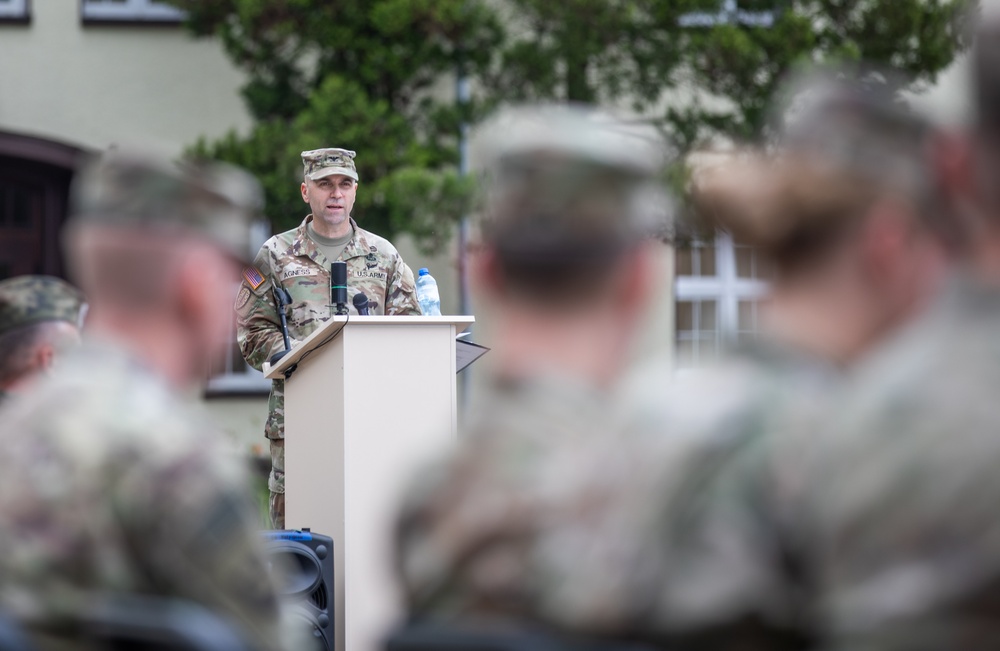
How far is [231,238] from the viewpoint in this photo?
2.40 metres

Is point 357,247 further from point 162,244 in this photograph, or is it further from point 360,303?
point 162,244

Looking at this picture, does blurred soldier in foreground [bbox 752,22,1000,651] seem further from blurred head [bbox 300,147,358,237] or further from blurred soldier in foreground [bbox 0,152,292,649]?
blurred head [bbox 300,147,358,237]

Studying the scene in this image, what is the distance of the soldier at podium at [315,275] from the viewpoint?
6023 mm

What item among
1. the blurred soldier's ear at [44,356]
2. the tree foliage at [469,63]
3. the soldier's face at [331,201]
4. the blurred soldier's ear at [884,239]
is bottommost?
the blurred soldier's ear at [44,356]

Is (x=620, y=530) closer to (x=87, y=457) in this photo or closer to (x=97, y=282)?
(x=87, y=457)

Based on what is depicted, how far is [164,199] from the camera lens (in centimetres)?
236

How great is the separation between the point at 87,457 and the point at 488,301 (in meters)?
0.63

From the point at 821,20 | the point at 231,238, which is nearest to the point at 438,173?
the point at 821,20

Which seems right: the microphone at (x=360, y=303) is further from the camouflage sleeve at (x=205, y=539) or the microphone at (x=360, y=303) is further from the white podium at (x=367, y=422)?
the camouflage sleeve at (x=205, y=539)

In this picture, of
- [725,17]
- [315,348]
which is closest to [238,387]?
[725,17]

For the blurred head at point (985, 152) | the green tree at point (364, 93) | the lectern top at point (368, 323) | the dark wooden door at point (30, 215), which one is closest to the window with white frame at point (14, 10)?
the dark wooden door at point (30, 215)

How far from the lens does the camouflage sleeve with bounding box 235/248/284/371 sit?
5.99 metres

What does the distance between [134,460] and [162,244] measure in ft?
1.21

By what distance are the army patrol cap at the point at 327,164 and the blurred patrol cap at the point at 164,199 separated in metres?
3.58
